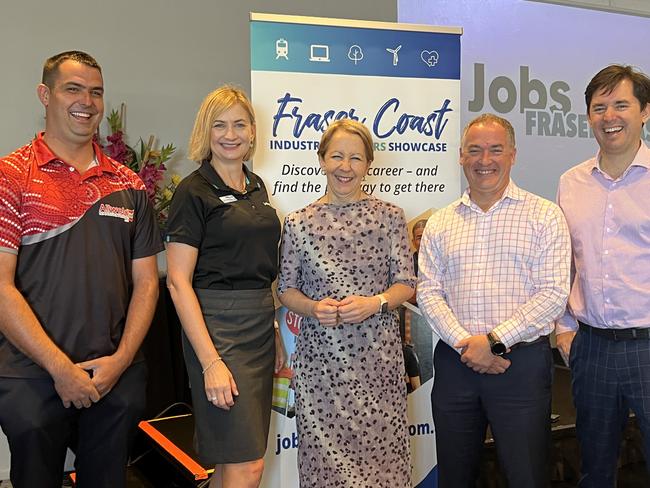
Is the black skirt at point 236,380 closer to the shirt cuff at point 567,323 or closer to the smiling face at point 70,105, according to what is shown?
the smiling face at point 70,105

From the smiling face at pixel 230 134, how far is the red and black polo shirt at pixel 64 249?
1.24ft

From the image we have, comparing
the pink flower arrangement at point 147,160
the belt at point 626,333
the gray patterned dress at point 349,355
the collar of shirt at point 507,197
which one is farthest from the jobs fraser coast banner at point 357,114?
the pink flower arrangement at point 147,160

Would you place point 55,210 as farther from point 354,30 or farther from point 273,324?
point 354,30

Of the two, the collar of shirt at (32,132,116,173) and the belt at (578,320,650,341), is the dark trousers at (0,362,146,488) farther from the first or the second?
the belt at (578,320,650,341)

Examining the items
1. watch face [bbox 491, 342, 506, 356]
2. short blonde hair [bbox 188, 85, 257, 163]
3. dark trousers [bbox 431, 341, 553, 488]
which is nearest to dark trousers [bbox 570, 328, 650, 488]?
Answer: dark trousers [bbox 431, 341, 553, 488]

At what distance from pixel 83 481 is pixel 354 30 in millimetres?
2100

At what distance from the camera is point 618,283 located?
218 centimetres

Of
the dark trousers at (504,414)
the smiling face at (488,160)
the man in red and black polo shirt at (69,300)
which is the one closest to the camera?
the man in red and black polo shirt at (69,300)

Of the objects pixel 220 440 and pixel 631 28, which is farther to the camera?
pixel 631 28

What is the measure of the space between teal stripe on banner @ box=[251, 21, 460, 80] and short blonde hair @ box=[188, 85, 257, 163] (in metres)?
0.57

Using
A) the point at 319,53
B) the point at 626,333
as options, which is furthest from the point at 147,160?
the point at 626,333

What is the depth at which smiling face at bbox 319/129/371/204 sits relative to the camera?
7.48 ft

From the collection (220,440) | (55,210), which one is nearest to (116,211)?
(55,210)

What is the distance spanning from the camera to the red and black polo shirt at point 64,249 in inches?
75.3
